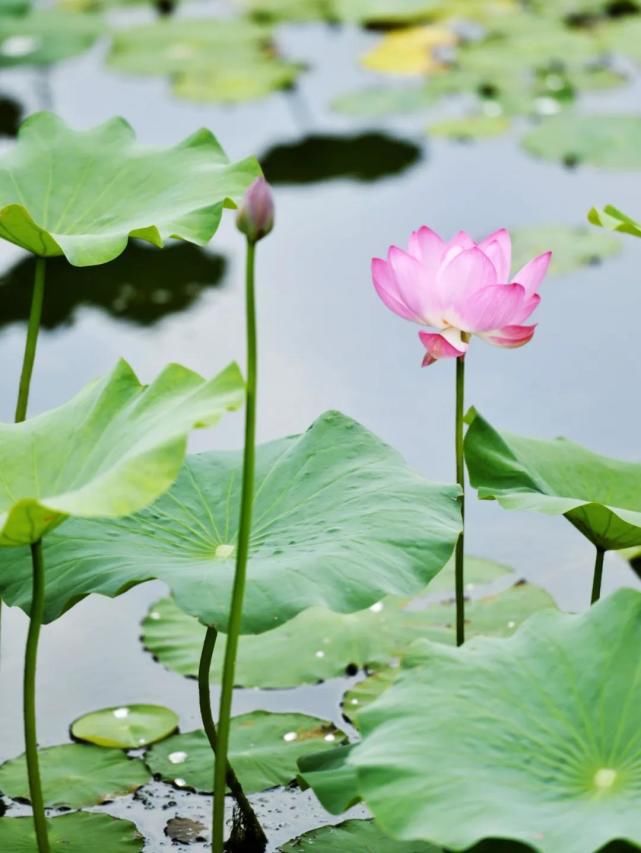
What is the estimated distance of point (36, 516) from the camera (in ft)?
3.76

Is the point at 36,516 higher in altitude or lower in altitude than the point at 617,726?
higher

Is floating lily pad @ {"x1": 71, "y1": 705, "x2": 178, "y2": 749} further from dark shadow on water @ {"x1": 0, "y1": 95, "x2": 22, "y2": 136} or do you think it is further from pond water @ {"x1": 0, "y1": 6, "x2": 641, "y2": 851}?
dark shadow on water @ {"x1": 0, "y1": 95, "x2": 22, "y2": 136}

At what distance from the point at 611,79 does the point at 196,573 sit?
111 inches

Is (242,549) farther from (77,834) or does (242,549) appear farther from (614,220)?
(614,220)

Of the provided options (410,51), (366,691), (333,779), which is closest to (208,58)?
(410,51)

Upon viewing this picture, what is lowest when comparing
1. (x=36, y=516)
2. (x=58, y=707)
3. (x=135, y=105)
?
(x=58, y=707)

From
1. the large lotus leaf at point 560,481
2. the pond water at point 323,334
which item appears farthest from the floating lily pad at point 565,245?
the large lotus leaf at point 560,481

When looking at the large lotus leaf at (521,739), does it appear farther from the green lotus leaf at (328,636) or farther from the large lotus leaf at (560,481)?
the green lotus leaf at (328,636)

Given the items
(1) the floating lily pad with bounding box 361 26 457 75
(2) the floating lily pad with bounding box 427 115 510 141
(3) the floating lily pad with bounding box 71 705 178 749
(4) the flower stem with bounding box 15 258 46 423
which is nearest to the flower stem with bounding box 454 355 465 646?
(3) the floating lily pad with bounding box 71 705 178 749

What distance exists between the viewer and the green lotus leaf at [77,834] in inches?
58.2

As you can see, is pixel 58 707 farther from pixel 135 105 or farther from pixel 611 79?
pixel 611 79

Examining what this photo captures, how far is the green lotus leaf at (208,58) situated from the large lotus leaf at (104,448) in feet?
8.20

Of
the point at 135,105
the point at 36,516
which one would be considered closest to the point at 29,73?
the point at 135,105

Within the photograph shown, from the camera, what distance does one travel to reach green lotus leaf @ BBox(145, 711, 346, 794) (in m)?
1.60
